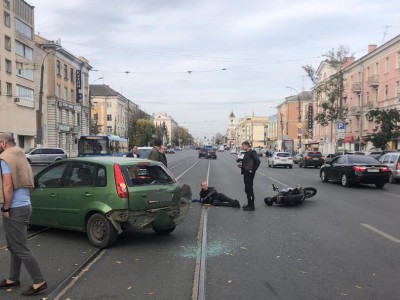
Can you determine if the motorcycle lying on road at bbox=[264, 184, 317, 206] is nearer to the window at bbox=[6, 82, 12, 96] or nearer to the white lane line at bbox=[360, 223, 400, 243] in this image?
the white lane line at bbox=[360, 223, 400, 243]

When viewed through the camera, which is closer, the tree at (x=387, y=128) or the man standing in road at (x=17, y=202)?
the man standing in road at (x=17, y=202)

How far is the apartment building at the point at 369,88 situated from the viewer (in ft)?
148

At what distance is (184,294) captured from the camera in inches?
181

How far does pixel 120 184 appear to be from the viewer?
6.68 meters

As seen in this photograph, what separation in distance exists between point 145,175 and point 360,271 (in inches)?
149

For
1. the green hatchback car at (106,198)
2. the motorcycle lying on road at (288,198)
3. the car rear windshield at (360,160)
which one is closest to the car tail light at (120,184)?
the green hatchback car at (106,198)

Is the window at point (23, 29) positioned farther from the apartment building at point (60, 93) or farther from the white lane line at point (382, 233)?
the white lane line at point (382, 233)

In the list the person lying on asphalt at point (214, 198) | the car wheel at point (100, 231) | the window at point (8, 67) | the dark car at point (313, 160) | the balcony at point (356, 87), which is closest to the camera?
the car wheel at point (100, 231)

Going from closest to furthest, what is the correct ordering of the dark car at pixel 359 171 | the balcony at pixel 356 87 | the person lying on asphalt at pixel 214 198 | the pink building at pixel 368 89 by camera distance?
the person lying on asphalt at pixel 214 198
the dark car at pixel 359 171
the pink building at pixel 368 89
the balcony at pixel 356 87

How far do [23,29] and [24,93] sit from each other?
740 cm

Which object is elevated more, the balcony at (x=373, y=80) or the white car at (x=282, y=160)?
the balcony at (x=373, y=80)

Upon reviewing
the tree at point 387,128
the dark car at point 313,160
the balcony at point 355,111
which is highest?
the balcony at point 355,111

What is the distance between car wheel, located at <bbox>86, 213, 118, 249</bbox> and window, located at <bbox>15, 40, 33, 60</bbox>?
45.4m

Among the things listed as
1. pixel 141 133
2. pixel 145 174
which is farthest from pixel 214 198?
pixel 141 133
